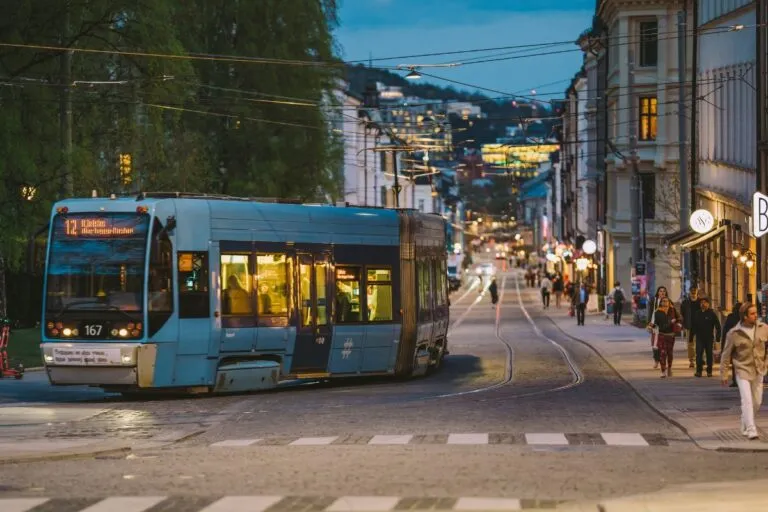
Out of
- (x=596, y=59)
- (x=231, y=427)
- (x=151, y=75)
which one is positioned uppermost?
(x=596, y=59)

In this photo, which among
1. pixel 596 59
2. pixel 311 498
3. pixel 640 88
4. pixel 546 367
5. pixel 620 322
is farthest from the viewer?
pixel 596 59

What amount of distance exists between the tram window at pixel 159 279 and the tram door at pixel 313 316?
124 inches

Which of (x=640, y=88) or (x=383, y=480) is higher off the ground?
(x=640, y=88)

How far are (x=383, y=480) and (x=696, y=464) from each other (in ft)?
11.7

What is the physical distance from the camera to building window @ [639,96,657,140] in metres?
79.6

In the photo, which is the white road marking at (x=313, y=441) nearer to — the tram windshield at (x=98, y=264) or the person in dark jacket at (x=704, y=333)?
the tram windshield at (x=98, y=264)

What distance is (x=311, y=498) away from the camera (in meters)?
15.3

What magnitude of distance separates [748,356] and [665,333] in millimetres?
13601

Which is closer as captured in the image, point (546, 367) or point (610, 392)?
point (610, 392)

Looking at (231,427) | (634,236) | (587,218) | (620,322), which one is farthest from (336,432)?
(587,218)

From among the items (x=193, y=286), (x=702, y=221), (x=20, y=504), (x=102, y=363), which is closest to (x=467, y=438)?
(x=20, y=504)

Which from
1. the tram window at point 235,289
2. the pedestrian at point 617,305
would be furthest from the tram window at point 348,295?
the pedestrian at point 617,305

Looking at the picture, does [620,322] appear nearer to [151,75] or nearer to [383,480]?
[151,75]

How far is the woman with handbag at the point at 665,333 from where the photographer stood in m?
34.6
